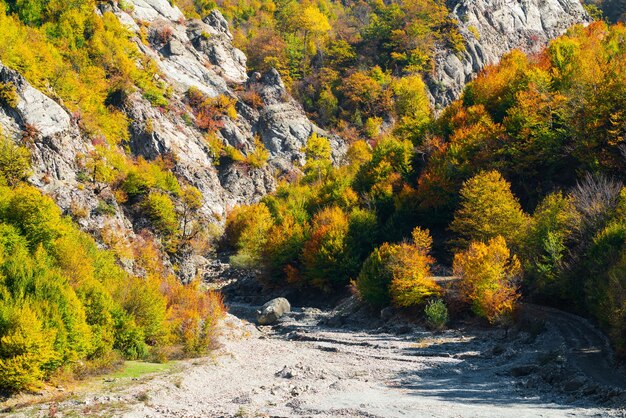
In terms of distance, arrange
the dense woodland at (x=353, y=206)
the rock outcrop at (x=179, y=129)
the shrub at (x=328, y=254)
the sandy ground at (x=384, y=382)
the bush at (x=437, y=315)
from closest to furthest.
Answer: the sandy ground at (x=384, y=382), the dense woodland at (x=353, y=206), the bush at (x=437, y=315), the rock outcrop at (x=179, y=129), the shrub at (x=328, y=254)

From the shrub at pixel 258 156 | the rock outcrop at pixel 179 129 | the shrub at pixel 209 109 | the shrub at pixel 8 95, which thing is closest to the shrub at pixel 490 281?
→ the rock outcrop at pixel 179 129

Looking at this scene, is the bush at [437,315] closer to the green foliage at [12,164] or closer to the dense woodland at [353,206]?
the dense woodland at [353,206]

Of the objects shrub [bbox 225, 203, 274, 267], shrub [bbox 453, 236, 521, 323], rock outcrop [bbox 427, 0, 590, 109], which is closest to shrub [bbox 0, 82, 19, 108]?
shrub [bbox 225, 203, 274, 267]

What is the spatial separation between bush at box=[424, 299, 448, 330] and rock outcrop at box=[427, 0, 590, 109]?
81.5 m

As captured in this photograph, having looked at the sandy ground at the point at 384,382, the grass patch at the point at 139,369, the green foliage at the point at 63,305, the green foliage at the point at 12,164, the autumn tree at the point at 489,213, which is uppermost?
the green foliage at the point at 12,164

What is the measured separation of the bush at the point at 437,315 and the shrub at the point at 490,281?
212 centimetres

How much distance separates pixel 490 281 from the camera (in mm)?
39656

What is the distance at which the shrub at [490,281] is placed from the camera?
3928 centimetres

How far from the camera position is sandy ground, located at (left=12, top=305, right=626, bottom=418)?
21656mm

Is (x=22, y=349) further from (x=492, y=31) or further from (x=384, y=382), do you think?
(x=492, y=31)

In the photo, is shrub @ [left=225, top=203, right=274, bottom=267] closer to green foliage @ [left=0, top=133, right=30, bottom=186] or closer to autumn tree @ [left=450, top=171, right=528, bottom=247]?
autumn tree @ [left=450, top=171, right=528, bottom=247]

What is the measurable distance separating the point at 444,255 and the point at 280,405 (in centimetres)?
3759

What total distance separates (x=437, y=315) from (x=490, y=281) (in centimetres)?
513

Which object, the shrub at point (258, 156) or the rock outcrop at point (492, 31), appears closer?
the shrub at point (258, 156)
